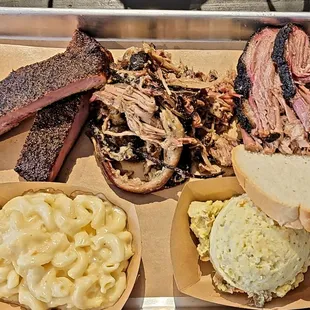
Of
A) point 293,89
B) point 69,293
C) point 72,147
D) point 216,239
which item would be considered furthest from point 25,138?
point 293,89

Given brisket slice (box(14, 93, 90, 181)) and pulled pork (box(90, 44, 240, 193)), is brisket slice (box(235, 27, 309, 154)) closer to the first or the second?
pulled pork (box(90, 44, 240, 193))

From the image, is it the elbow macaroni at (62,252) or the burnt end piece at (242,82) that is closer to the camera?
the elbow macaroni at (62,252)

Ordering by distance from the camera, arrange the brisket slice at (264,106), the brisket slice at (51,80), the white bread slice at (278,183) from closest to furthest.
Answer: the white bread slice at (278,183), the brisket slice at (264,106), the brisket slice at (51,80)

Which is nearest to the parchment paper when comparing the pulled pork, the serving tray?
the serving tray

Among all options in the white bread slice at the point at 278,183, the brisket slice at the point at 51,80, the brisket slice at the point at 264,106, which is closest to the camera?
the white bread slice at the point at 278,183

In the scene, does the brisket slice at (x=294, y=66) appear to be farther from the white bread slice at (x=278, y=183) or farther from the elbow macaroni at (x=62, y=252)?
the elbow macaroni at (x=62, y=252)

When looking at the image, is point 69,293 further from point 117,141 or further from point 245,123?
point 245,123

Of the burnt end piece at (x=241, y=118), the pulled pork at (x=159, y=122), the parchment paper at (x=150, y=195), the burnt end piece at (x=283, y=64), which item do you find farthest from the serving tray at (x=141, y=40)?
the burnt end piece at (x=241, y=118)
